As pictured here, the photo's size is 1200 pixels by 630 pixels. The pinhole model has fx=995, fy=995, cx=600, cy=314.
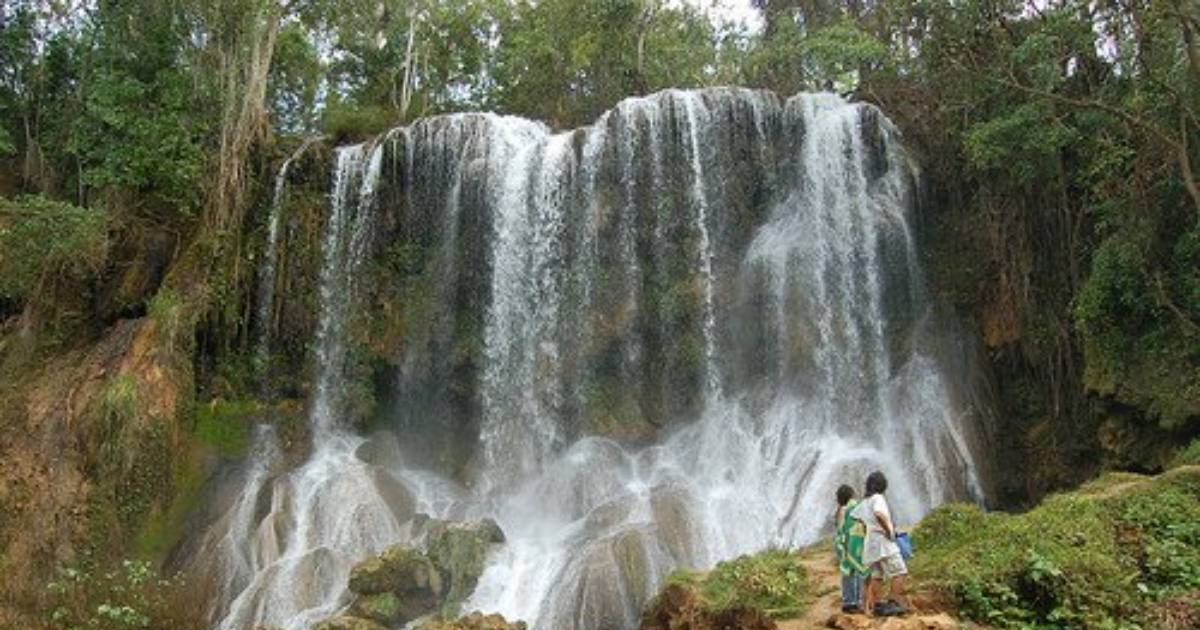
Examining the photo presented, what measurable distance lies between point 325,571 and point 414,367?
5.28 meters

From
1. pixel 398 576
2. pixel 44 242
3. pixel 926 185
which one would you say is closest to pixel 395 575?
pixel 398 576

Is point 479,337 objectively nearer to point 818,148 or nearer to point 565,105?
point 818,148

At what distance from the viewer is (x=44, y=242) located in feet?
50.7

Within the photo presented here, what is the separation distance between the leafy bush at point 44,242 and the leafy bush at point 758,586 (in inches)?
445

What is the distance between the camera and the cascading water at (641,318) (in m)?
15.0

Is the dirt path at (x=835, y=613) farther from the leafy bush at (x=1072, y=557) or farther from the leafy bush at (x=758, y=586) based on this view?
the leafy bush at (x=1072, y=557)


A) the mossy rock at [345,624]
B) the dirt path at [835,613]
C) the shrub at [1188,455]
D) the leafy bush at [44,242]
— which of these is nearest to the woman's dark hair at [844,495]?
the dirt path at [835,613]

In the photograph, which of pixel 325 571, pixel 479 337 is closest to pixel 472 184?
pixel 479 337

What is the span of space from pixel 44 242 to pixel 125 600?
6069 millimetres

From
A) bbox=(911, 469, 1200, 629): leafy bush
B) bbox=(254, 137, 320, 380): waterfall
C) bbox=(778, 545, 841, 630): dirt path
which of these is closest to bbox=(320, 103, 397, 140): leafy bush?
bbox=(254, 137, 320, 380): waterfall

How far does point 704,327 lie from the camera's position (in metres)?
17.0

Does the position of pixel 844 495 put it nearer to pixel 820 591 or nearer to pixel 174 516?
pixel 820 591

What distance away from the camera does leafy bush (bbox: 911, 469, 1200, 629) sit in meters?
6.92

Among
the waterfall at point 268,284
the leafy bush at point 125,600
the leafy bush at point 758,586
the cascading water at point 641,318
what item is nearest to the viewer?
the leafy bush at point 758,586
